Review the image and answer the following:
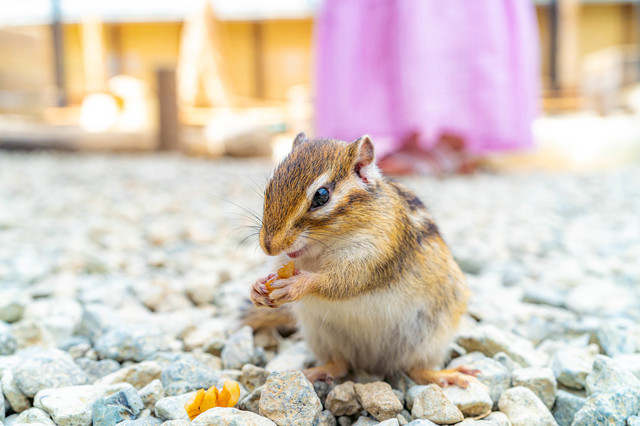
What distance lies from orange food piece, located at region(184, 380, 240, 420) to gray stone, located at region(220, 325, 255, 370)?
12.0 inches

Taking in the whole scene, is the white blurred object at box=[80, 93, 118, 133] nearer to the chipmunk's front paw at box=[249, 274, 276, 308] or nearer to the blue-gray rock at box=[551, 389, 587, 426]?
the chipmunk's front paw at box=[249, 274, 276, 308]

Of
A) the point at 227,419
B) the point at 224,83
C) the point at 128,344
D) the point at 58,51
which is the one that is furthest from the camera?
the point at 58,51

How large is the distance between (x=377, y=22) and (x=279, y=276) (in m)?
4.38

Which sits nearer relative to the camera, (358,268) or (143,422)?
(143,422)

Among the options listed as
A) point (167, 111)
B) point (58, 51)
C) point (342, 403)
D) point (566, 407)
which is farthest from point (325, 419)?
point (58, 51)

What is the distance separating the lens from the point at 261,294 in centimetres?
129

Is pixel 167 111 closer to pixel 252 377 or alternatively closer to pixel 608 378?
pixel 252 377

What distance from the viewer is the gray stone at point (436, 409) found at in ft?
4.14

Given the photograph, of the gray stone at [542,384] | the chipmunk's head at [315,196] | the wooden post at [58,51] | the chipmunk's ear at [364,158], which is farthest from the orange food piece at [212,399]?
the wooden post at [58,51]

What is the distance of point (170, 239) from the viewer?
10.1 ft

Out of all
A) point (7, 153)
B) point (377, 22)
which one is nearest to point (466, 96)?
point (377, 22)

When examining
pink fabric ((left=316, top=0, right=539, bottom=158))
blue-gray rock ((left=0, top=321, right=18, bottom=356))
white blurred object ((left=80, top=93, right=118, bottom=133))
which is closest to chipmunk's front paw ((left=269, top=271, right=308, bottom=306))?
blue-gray rock ((left=0, top=321, right=18, bottom=356))

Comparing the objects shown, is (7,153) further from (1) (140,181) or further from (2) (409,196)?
(2) (409,196)

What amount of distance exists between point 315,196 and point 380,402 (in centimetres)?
50
